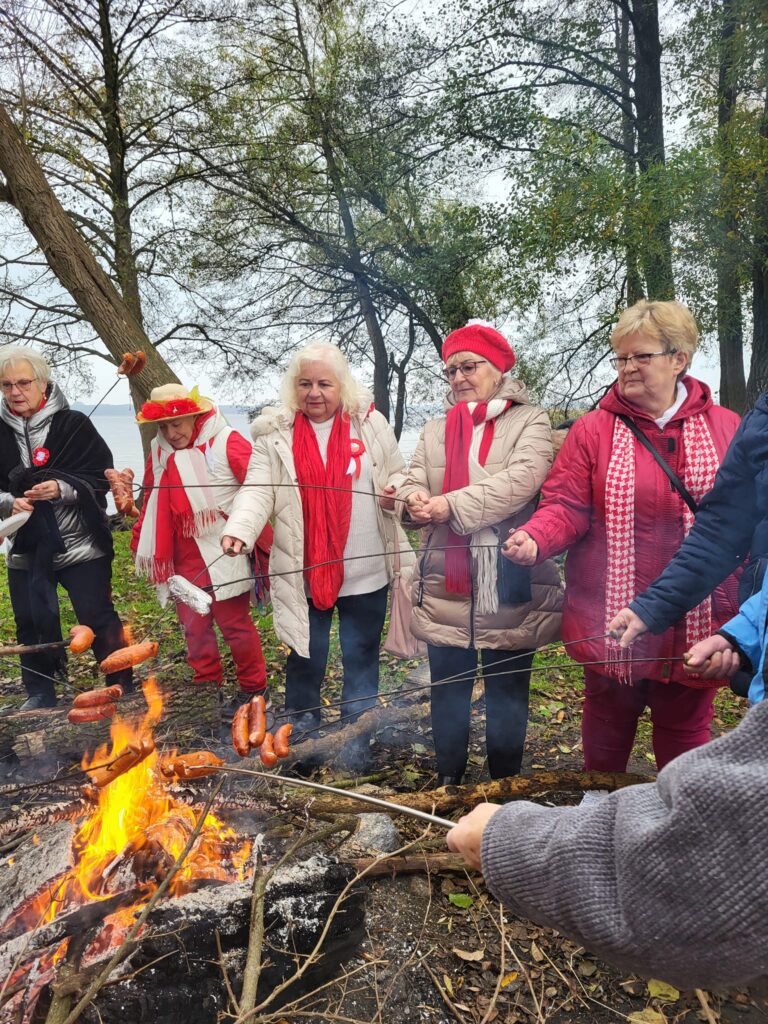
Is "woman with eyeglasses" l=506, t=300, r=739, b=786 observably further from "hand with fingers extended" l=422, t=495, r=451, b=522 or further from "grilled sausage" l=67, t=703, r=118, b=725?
"grilled sausage" l=67, t=703, r=118, b=725

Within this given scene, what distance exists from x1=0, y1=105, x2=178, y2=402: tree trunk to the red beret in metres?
4.64

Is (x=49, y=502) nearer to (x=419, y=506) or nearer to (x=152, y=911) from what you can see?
(x=419, y=506)

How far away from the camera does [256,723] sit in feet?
8.17

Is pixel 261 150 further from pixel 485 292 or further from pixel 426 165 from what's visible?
pixel 485 292

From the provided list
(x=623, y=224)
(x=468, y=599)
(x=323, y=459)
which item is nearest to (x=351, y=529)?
(x=323, y=459)

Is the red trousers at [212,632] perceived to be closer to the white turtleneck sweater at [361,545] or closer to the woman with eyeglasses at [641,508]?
the white turtleneck sweater at [361,545]

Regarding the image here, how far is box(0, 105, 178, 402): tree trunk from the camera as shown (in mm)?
6699

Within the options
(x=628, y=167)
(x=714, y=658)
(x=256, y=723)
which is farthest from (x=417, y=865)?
(x=628, y=167)

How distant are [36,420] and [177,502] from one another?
102cm

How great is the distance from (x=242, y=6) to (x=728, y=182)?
27.6ft

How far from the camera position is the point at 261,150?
10.0m

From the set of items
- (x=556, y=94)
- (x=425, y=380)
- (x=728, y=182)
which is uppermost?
(x=556, y=94)

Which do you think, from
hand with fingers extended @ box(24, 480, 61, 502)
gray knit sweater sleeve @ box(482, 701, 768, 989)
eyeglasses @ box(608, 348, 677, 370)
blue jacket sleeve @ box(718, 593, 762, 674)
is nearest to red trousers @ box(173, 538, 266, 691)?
hand with fingers extended @ box(24, 480, 61, 502)

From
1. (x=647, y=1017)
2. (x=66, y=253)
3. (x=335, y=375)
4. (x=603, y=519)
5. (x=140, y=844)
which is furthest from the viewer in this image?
(x=66, y=253)
